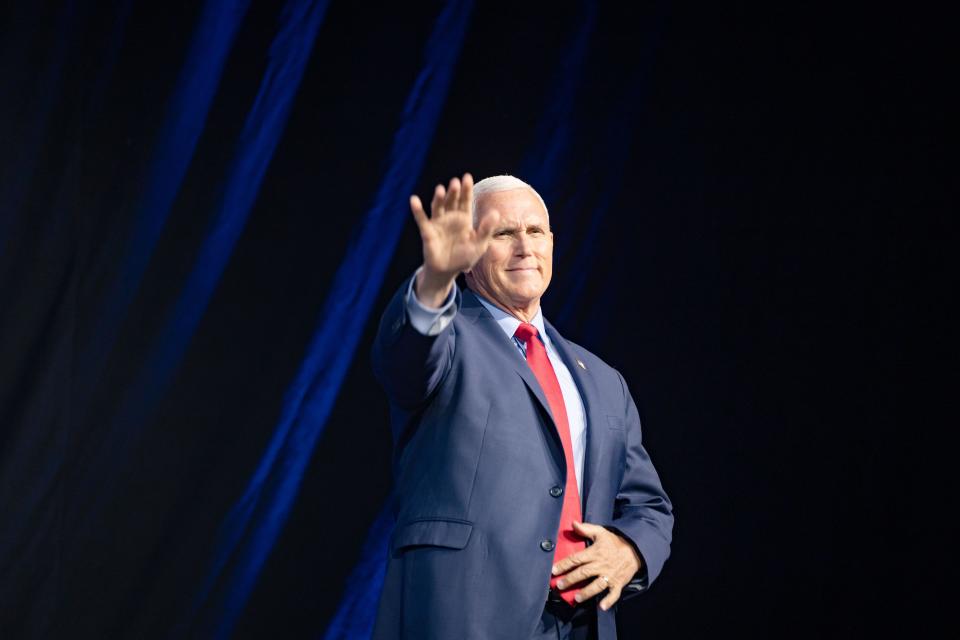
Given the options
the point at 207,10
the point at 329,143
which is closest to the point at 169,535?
the point at 329,143

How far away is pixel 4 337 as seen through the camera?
1999 millimetres

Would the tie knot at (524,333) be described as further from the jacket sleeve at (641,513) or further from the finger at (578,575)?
the finger at (578,575)

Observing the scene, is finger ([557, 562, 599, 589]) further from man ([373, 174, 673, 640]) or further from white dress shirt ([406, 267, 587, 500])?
white dress shirt ([406, 267, 587, 500])

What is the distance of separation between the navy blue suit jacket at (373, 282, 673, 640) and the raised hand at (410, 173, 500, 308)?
6 centimetres

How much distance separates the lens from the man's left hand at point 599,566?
146cm

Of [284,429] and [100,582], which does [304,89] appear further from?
[100,582]

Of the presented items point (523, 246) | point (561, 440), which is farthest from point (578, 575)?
point (523, 246)

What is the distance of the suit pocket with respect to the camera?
1.40m

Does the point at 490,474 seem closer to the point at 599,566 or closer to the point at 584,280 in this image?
the point at 599,566

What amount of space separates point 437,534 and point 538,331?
0.44 m

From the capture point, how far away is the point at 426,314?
1336 millimetres

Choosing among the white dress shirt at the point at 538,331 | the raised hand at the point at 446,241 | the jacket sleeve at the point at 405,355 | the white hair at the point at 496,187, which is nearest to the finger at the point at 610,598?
the white dress shirt at the point at 538,331

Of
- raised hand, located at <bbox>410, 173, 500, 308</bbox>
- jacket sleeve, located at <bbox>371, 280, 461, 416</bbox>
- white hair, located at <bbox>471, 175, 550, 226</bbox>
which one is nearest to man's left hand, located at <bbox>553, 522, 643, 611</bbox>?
jacket sleeve, located at <bbox>371, 280, 461, 416</bbox>

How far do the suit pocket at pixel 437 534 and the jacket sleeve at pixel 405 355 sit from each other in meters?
0.17
